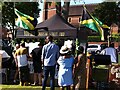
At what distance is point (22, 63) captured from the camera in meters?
12.6

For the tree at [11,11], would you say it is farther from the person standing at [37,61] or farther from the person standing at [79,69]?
the person standing at [79,69]

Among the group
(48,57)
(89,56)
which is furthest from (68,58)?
(89,56)

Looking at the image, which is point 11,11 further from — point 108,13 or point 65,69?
point 108,13

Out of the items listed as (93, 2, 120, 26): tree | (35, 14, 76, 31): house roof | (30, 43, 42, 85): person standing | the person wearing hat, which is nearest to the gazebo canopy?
(35, 14, 76, 31): house roof

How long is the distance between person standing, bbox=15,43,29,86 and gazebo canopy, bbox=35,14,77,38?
10.5 feet

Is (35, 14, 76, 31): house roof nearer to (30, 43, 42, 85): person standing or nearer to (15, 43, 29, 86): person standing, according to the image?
(30, 43, 42, 85): person standing

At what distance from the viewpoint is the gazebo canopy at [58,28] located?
1534 centimetres

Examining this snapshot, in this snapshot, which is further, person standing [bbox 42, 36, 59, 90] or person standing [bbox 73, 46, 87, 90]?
person standing [bbox 42, 36, 59, 90]

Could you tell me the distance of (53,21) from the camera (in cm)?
1625

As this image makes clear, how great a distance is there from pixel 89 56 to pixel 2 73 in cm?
374

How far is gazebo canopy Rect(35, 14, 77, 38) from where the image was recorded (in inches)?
604

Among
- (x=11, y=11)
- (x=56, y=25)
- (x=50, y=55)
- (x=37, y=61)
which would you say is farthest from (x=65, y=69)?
(x=11, y=11)

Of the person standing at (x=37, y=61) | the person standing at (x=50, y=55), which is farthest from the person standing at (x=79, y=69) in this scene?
the person standing at (x=37, y=61)

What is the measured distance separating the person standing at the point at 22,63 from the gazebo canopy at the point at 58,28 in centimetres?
320
